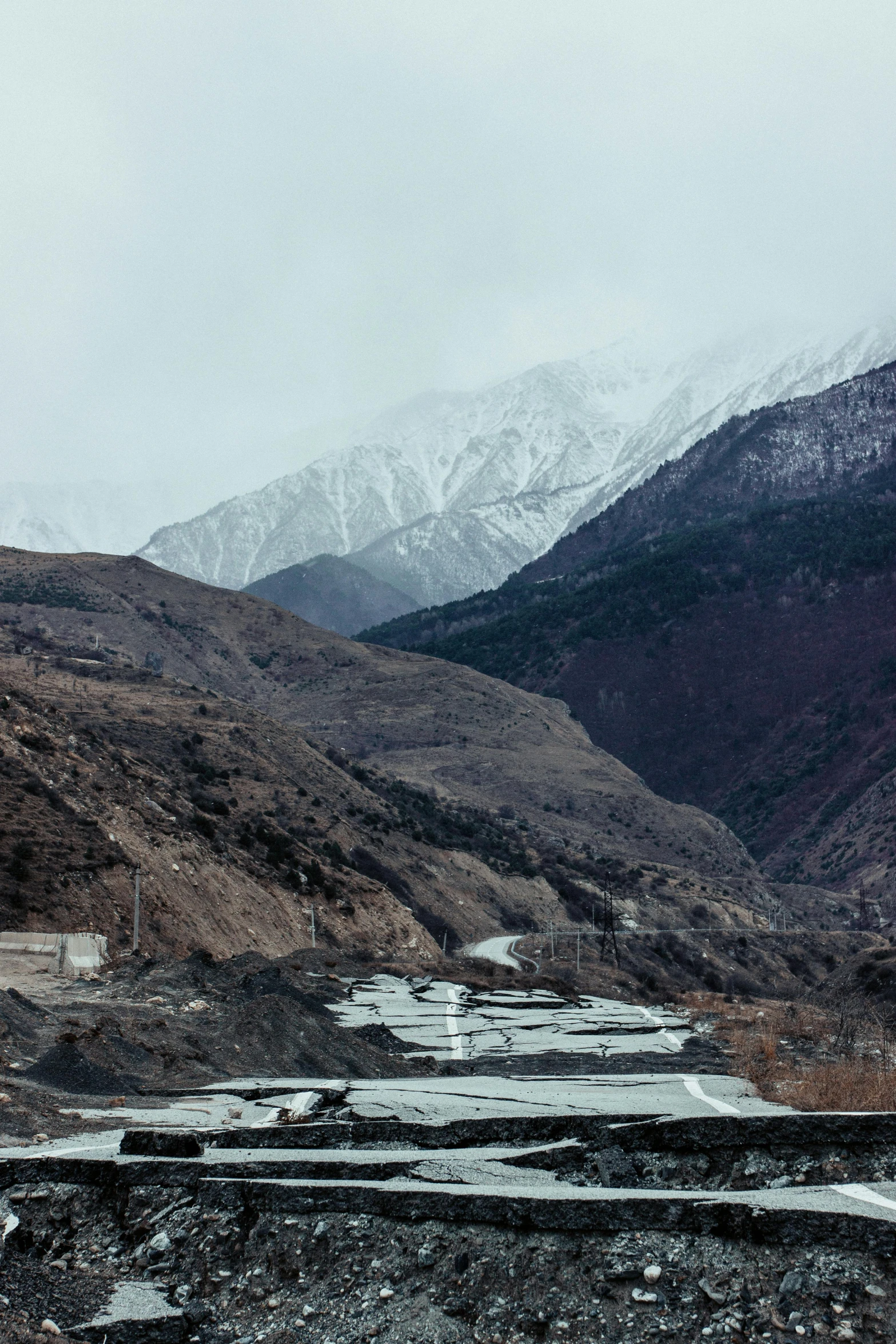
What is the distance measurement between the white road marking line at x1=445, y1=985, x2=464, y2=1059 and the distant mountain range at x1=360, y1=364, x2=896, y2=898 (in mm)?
89100

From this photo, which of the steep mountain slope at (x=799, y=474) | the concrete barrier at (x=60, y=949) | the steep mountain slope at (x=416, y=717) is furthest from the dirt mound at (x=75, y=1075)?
the steep mountain slope at (x=799, y=474)

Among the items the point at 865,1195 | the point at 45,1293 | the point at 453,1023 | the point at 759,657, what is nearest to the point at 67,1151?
the point at 45,1293

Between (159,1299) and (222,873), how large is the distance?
31.6 metres

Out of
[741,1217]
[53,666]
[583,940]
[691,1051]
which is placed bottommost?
[583,940]

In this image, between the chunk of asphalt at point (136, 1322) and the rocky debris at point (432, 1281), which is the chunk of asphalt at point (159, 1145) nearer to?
the rocky debris at point (432, 1281)

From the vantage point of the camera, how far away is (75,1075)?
1111cm

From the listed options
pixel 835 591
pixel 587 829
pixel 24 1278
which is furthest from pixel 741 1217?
pixel 835 591

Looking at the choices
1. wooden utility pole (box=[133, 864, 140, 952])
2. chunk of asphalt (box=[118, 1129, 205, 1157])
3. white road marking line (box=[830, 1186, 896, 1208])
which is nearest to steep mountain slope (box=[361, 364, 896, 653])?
wooden utility pole (box=[133, 864, 140, 952])

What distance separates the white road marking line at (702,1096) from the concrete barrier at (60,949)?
12243mm

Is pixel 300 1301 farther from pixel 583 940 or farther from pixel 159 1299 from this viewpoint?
pixel 583 940

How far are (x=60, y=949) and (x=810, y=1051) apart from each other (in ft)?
41.3

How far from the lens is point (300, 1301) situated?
16.8 ft

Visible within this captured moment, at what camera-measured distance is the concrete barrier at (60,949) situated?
Answer: 21156 mm

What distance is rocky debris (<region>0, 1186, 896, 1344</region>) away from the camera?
460cm
